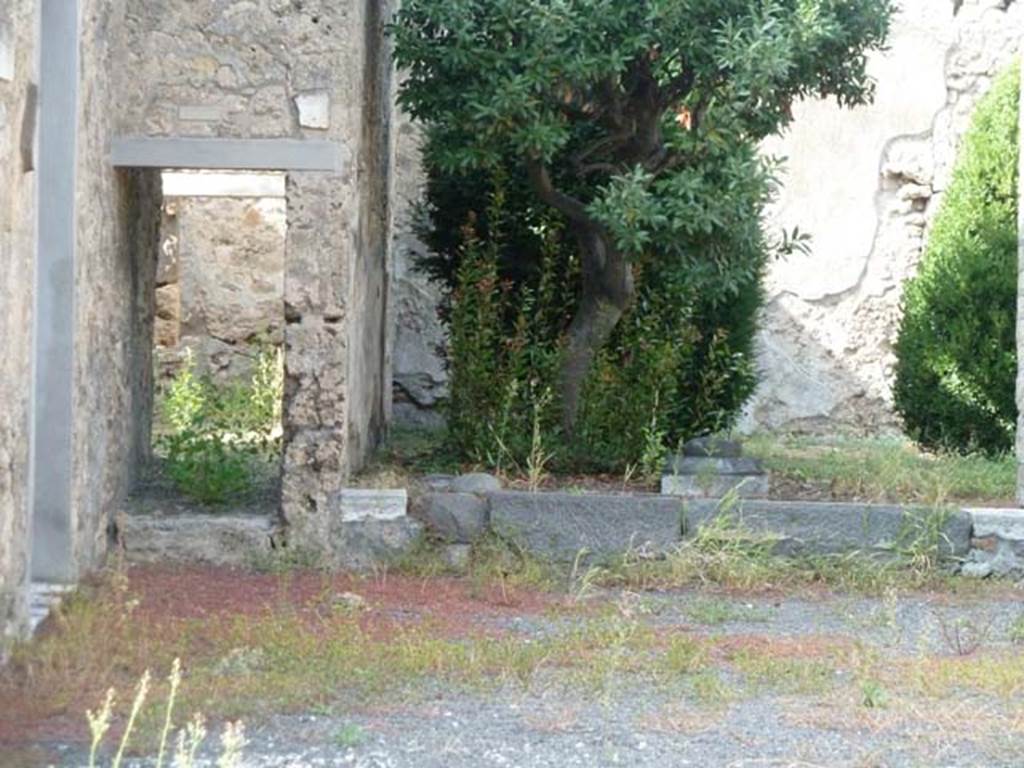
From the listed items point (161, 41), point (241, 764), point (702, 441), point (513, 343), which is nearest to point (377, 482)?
point (513, 343)

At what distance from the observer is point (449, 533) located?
835 centimetres

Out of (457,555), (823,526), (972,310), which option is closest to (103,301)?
(457,555)

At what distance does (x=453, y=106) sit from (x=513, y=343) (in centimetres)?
119

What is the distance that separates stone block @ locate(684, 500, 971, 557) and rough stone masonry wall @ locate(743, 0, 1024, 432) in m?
4.63

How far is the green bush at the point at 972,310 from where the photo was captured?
37.6 ft

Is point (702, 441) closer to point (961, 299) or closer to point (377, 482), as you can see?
point (377, 482)

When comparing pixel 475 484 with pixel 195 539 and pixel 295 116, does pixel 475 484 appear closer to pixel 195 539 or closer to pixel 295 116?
pixel 195 539

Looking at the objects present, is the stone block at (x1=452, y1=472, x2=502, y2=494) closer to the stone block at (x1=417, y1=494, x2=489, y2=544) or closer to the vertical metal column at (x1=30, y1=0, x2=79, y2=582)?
the stone block at (x1=417, y1=494, x2=489, y2=544)

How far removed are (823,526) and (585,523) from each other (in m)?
1.09

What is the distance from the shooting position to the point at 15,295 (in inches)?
241

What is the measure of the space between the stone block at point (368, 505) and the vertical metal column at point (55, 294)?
1.35 m

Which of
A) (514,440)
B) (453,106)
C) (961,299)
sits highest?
(453,106)

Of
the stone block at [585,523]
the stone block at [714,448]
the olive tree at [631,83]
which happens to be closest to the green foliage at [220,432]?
the stone block at [585,523]

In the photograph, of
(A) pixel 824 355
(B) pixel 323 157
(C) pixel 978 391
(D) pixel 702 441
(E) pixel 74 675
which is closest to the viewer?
(E) pixel 74 675
